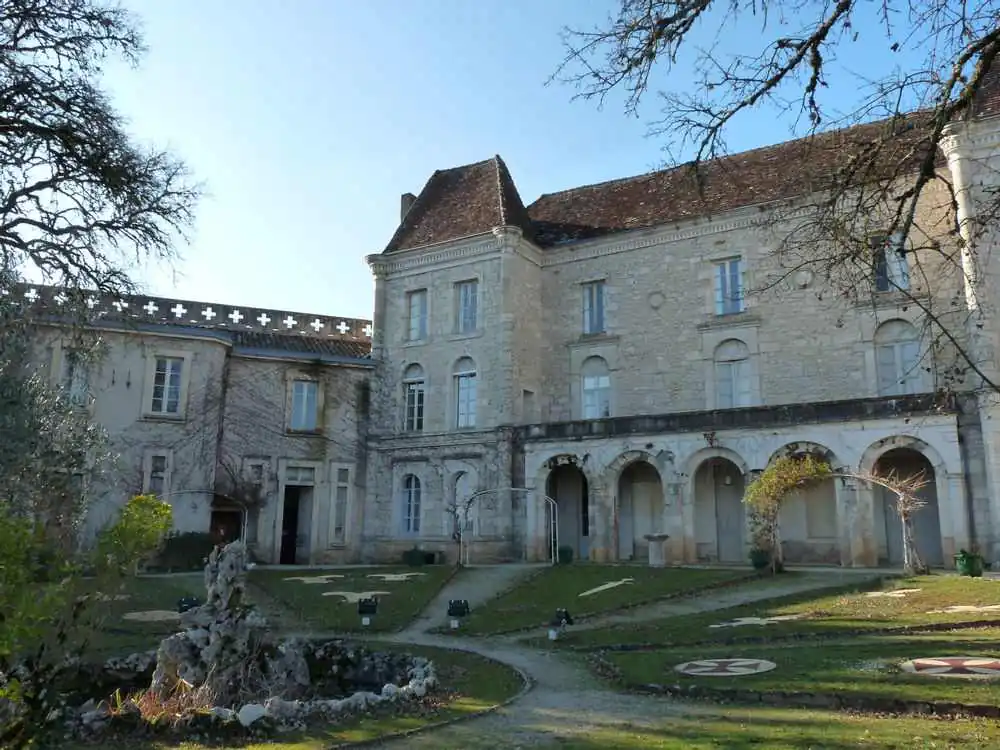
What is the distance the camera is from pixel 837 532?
24.0m

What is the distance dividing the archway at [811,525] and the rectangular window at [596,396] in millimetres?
7411

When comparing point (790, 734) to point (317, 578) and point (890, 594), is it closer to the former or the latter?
point (890, 594)

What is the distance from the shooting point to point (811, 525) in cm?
2491

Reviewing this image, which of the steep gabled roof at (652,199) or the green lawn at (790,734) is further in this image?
the steep gabled roof at (652,199)

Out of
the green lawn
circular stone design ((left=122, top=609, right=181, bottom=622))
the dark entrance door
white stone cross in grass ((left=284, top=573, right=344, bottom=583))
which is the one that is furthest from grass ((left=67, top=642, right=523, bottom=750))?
the dark entrance door

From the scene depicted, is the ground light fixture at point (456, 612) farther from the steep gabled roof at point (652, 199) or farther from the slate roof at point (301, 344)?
the slate roof at point (301, 344)

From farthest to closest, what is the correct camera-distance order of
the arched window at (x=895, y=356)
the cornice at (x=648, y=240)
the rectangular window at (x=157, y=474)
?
1. the cornice at (x=648, y=240)
2. the rectangular window at (x=157, y=474)
3. the arched window at (x=895, y=356)

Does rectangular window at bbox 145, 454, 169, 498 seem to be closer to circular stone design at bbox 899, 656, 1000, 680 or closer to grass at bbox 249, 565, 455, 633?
grass at bbox 249, 565, 455, 633

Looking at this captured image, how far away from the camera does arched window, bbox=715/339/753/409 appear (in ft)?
90.9

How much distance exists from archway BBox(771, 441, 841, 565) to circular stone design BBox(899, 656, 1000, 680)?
46.0 feet

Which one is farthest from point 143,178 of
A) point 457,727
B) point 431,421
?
point 431,421

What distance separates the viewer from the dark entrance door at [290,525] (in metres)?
31.2

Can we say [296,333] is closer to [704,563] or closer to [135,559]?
[704,563]

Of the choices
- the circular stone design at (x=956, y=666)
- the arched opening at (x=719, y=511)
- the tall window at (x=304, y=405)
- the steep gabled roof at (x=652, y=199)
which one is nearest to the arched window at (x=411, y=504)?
the tall window at (x=304, y=405)
